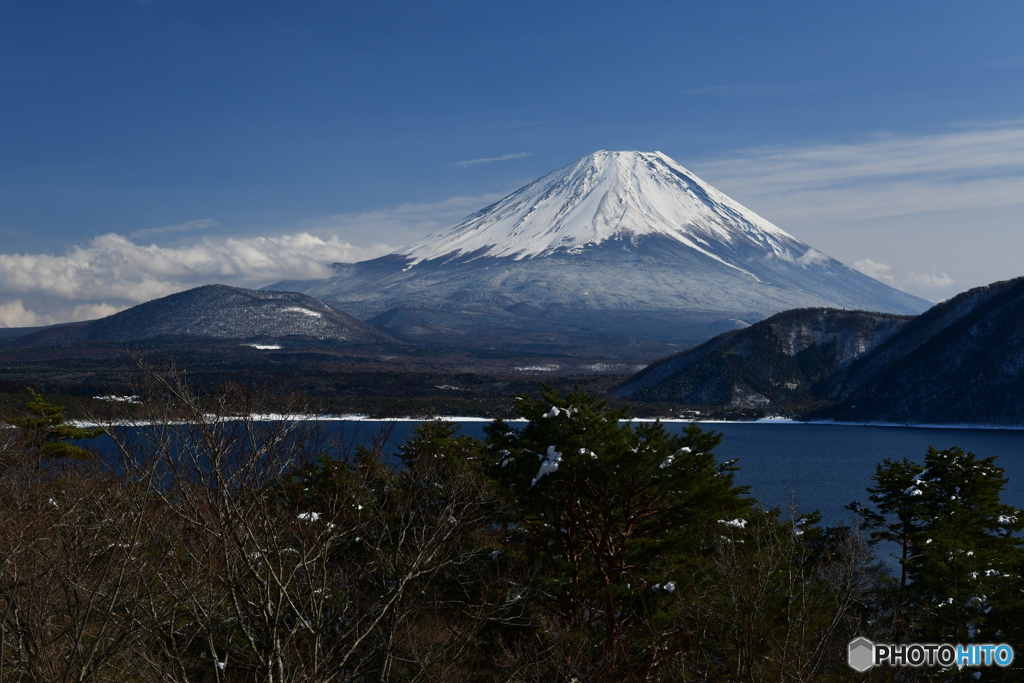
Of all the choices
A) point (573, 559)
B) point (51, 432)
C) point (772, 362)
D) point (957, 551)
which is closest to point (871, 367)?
point (772, 362)

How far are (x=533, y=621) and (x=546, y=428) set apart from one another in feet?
14.1

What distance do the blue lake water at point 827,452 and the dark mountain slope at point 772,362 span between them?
19287 millimetres

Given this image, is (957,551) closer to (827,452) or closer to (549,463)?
(549,463)

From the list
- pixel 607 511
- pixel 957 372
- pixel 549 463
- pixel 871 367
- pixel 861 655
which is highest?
pixel 549 463

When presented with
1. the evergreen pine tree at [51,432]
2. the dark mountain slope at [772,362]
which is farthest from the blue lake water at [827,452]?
the dark mountain slope at [772,362]

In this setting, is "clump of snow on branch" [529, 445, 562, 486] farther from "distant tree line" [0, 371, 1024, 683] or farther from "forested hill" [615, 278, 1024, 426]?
"forested hill" [615, 278, 1024, 426]

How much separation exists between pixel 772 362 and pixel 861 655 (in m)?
137

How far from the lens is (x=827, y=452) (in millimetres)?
79062

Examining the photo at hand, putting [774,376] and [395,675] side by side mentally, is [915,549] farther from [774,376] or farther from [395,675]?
[774,376]

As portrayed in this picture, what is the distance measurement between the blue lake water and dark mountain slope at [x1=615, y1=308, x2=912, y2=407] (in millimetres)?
19287

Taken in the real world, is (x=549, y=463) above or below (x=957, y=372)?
above

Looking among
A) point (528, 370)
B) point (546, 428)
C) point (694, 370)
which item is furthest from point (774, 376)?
point (546, 428)

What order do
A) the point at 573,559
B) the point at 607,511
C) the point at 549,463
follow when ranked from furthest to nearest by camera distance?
the point at 573,559 < the point at 607,511 < the point at 549,463

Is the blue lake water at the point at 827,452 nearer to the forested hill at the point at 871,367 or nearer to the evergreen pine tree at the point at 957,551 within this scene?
the evergreen pine tree at the point at 957,551
